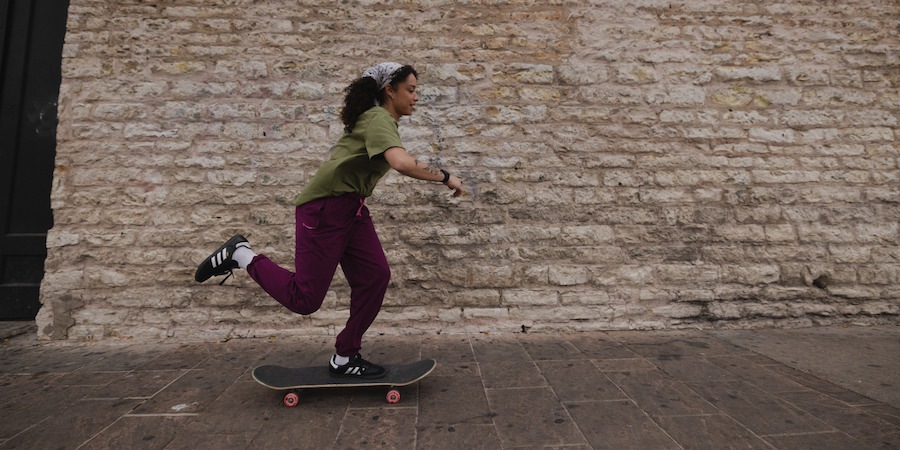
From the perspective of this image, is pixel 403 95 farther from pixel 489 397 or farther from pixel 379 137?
pixel 489 397

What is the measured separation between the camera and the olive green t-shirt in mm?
2150

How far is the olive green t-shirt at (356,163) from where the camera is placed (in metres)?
2.15

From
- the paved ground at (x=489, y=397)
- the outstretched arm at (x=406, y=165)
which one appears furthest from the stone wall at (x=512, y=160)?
the outstretched arm at (x=406, y=165)

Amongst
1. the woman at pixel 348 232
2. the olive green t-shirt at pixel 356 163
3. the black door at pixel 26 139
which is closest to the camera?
the olive green t-shirt at pixel 356 163

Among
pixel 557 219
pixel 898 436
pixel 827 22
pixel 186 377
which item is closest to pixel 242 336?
pixel 186 377

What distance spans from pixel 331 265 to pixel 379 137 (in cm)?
76

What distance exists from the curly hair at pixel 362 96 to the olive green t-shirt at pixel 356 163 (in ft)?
0.20

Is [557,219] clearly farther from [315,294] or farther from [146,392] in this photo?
[146,392]

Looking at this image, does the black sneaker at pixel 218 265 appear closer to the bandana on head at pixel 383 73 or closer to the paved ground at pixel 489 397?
the paved ground at pixel 489 397

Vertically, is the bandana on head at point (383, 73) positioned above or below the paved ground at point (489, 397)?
above

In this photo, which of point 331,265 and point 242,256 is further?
point 242,256

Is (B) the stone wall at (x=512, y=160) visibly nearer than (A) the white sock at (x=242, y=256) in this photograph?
No

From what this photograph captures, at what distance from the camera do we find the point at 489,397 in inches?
91.7

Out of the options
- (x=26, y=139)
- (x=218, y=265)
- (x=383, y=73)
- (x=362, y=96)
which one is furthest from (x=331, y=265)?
(x=26, y=139)
